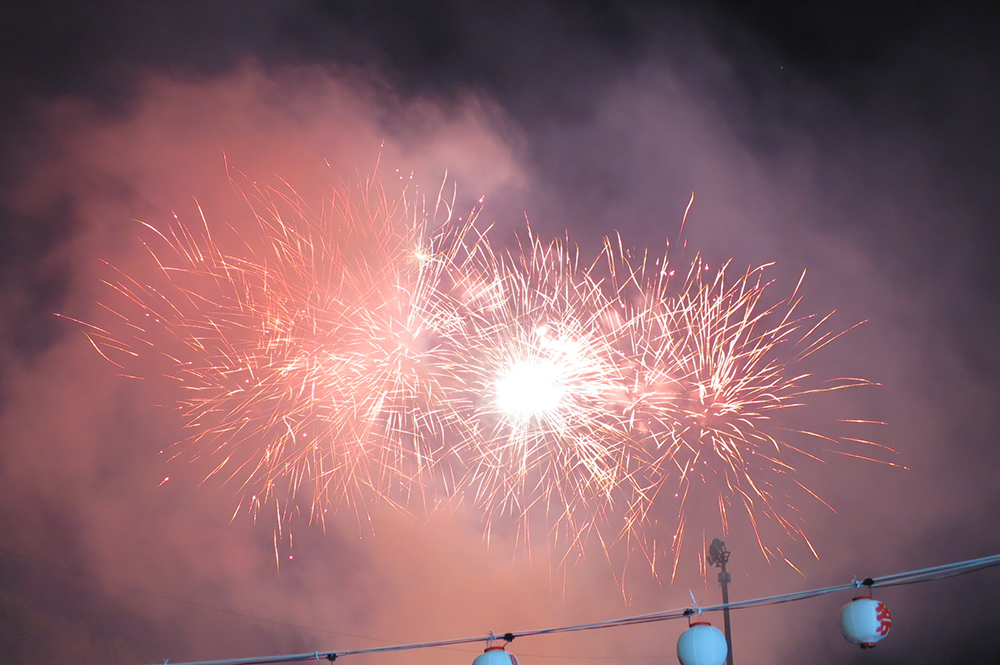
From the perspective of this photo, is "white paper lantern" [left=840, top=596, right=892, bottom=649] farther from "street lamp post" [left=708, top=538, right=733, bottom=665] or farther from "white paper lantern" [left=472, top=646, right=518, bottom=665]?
"street lamp post" [left=708, top=538, right=733, bottom=665]

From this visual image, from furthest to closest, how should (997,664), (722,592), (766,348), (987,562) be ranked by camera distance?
1. (997,664)
2. (722,592)
3. (766,348)
4. (987,562)

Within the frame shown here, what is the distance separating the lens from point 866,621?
8234mm

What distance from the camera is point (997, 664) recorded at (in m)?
56.6

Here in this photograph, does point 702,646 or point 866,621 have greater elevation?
point 866,621

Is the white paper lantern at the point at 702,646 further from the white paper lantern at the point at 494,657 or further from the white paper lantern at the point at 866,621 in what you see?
the white paper lantern at the point at 494,657

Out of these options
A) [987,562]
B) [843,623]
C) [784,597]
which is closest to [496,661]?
[784,597]

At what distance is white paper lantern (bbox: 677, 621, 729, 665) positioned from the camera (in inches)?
323

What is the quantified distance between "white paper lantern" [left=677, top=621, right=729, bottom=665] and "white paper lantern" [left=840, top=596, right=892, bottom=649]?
141cm

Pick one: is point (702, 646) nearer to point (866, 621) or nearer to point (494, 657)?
point (866, 621)

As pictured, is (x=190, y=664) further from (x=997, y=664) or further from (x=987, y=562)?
(x=997, y=664)

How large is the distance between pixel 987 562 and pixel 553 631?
4.44 m

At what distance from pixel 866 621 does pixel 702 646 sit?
183cm

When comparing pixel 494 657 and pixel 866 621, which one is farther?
pixel 494 657

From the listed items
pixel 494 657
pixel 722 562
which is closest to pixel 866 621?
pixel 494 657
